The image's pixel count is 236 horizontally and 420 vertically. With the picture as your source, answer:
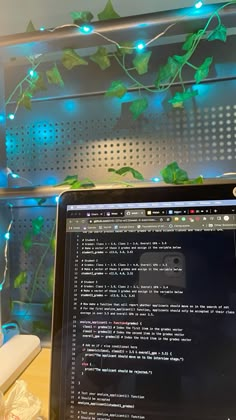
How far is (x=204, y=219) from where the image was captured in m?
0.56

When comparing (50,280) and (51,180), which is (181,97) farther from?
(50,280)

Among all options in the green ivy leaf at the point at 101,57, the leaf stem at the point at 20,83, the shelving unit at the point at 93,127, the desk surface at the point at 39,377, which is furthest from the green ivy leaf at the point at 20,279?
the green ivy leaf at the point at 101,57

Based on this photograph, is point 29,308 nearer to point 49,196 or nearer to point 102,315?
point 49,196

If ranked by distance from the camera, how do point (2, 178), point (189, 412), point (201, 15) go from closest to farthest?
point (189, 412)
point (201, 15)
point (2, 178)

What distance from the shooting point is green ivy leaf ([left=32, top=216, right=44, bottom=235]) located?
1.02 metres

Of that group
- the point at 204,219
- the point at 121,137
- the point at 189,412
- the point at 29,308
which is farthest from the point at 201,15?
the point at 29,308

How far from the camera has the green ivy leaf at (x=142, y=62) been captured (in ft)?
2.99

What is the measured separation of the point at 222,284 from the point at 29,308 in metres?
0.67

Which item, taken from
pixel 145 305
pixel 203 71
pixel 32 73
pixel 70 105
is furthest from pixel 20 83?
pixel 145 305

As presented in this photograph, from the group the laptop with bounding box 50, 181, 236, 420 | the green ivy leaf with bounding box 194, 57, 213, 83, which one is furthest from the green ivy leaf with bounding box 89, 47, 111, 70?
the laptop with bounding box 50, 181, 236, 420

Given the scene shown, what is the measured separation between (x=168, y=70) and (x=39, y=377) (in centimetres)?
78

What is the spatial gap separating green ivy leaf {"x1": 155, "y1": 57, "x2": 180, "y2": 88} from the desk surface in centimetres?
75

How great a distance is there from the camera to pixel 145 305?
22.0 inches

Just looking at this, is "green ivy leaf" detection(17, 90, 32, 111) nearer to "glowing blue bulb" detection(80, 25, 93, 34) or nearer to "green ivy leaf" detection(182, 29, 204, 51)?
"glowing blue bulb" detection(80, 25, 93, 34)
